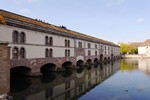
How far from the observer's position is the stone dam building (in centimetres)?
1938

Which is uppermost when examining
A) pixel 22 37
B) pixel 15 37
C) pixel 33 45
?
pixel 22 37

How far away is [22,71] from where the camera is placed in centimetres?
2492

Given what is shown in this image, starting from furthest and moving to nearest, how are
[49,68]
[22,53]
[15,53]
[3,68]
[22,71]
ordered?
1. [49,68]
2. [22,71]
3. [22,53]
4. [15,53]
5. [3,68]

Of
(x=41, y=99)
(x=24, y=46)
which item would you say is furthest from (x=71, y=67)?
(x=41, y=99)

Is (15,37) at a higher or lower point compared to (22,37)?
lower

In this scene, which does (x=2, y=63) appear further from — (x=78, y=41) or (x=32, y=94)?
(x=78, y=41)

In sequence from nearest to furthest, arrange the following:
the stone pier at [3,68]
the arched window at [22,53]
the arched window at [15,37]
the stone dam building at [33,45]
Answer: the stone pier at [3,68] → the stone dam building at [33,45] → the arched window at [15,37] → the arched window at [22,53]

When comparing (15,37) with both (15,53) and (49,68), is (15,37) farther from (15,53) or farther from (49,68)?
(49,68)

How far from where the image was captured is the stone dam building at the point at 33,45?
1938cm

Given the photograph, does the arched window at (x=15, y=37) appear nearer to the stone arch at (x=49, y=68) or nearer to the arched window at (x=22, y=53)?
the arched window at (x=22, y=53)

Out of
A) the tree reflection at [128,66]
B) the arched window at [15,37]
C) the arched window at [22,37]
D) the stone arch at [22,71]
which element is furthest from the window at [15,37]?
the tree reflection at [128,66]

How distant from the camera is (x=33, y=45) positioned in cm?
2370

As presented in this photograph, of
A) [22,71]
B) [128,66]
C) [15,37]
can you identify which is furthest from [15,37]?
[128,66]

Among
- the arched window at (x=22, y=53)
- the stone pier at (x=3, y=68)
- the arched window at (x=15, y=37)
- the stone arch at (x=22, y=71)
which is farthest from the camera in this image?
the stone arch at (x=22, y=71)
